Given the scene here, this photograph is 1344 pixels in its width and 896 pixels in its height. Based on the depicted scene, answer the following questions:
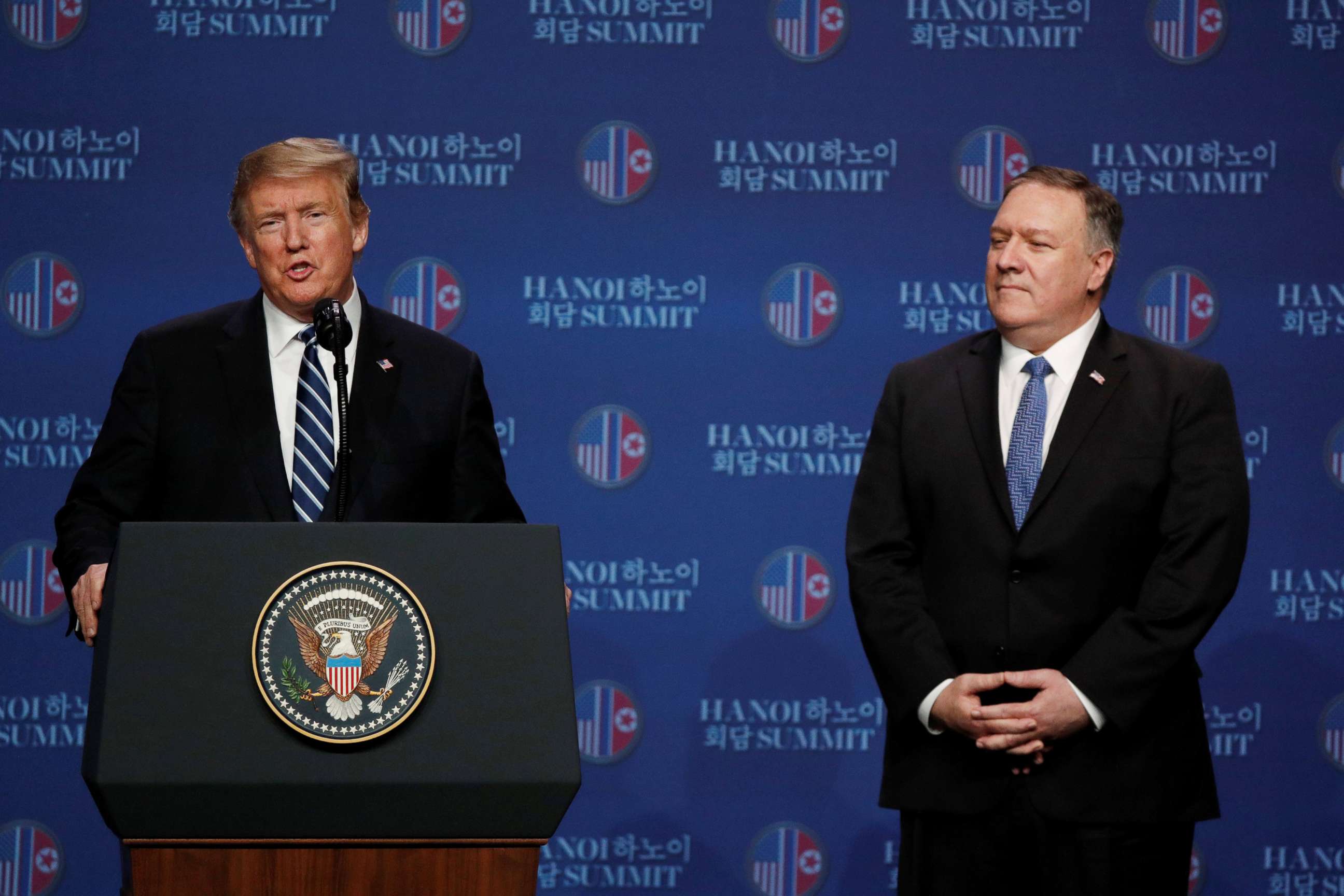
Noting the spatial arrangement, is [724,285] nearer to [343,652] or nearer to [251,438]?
[251,438]

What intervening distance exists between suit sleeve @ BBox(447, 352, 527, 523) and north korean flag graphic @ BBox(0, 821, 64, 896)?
2097 mm

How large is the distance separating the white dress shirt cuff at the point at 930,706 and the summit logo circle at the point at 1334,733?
6.18ft

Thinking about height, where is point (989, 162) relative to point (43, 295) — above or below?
above

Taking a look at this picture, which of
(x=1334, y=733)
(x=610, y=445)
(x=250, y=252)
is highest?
(x=250, y=252)

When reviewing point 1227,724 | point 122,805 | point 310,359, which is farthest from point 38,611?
point 1227,724

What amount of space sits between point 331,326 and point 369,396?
1.73 ft

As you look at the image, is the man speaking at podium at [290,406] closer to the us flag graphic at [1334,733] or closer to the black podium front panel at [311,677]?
the black podium front panel at [311,677]

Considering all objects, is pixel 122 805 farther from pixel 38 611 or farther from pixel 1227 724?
pixel 1227 724

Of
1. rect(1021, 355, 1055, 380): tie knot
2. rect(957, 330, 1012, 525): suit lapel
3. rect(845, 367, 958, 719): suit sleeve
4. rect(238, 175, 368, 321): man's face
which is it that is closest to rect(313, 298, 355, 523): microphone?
rect(238, 175, 368, 321): man's face

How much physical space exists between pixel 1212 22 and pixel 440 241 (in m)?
2.15

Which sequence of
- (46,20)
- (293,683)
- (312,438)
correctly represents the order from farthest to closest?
(46,20) < (312,438) < (293,683)

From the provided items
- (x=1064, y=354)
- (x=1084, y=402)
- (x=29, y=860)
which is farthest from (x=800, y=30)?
(x=29, y=860)

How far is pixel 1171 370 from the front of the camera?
2604mm

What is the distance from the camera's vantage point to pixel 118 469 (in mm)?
2395
